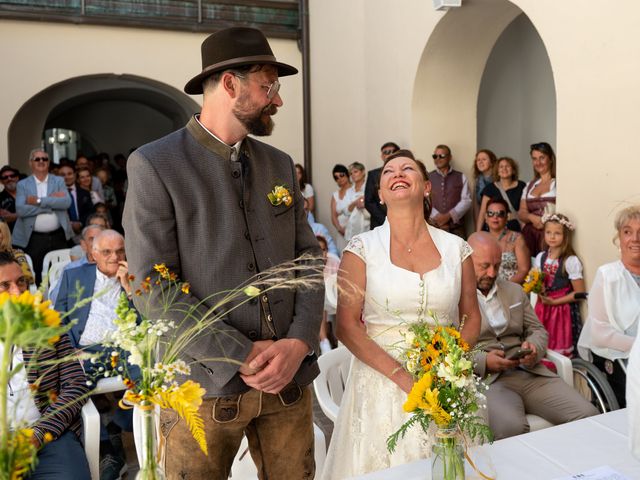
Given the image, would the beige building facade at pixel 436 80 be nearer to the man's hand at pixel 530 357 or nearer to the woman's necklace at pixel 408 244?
the man's hand at pixel 530 357

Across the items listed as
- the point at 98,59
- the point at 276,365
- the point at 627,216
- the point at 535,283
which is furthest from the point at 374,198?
the point at 276,365

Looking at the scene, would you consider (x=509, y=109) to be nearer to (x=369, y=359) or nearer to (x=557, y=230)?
(x=557, y=230)

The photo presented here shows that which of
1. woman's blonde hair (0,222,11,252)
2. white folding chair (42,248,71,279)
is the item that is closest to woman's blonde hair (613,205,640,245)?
woman's blonde hair (0,222,11,252)

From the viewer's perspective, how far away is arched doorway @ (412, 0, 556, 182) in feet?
21.4

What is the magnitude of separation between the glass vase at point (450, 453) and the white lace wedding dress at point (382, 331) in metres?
0.83

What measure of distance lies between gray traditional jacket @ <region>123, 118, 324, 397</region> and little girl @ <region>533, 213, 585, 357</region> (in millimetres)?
2894

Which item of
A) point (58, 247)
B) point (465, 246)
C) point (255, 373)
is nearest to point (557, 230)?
point (465, 246)

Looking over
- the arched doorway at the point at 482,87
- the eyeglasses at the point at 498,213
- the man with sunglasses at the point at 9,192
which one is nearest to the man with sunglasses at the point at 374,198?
the arched doorway at the point at 482,87

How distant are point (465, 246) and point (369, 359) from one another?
58 cm

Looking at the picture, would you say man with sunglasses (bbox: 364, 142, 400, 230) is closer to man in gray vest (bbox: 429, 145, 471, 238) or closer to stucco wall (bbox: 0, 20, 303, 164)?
man in gray vest (bbox: 429, 145, 471, 238)

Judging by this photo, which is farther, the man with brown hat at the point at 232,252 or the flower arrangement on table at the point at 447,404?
the man with brown hat at the point at 232,252

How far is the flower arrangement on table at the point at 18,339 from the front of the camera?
0.98m

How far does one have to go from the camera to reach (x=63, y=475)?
2562mm

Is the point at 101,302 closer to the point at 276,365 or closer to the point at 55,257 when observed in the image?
the point at 276,365
